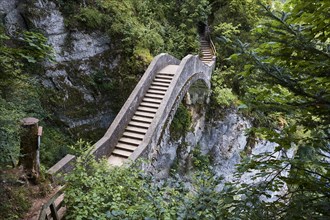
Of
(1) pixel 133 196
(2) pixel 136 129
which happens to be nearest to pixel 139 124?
(2) pixel 136 129

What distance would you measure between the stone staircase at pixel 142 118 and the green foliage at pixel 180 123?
219cm

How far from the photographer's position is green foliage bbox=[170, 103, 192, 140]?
39.5ft

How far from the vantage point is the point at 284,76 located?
266 centimetres

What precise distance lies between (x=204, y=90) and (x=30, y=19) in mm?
8768

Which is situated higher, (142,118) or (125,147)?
(142,118)

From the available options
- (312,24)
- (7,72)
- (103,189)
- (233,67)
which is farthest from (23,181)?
(233,67)

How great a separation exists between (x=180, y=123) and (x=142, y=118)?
3.64 meters

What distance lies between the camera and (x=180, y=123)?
40.2 feet

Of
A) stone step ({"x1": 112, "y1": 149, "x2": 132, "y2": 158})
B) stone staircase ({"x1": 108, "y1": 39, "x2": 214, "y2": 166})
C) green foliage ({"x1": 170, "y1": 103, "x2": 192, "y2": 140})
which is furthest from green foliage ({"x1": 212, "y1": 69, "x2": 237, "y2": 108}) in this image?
stone step ({"x1": 112, "y1": 149, "x2": 132, "y2": 158})

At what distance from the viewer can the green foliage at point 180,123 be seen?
1205cm

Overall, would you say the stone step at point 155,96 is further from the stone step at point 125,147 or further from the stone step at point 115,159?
the stone step at point 115,159

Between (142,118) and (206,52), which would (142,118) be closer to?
(142,118)

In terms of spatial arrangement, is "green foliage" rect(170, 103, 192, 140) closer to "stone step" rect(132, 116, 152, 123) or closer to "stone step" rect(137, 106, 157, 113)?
"stone step" rect(137, 106, 157, 113)

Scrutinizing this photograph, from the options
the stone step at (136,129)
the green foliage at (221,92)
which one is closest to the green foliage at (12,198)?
the stone step at (136,129)
